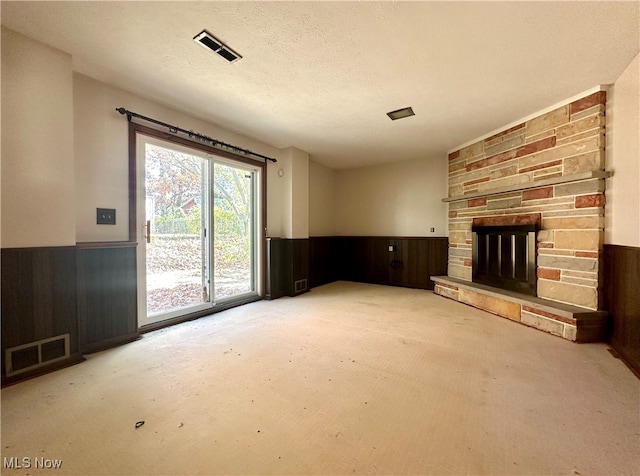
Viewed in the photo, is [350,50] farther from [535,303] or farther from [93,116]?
[535,303]

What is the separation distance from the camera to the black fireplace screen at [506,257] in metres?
3.14

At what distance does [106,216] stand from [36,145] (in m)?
0.73

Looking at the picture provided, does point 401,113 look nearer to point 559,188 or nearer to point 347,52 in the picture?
point 347,52

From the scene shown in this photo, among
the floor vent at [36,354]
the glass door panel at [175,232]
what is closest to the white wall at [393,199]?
the glass door panel at [175,232]

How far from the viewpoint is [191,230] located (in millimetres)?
3246

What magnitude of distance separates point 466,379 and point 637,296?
5.19 feet

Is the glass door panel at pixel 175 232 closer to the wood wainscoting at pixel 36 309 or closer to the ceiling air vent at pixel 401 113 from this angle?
the wood wainscoting at pixel 36 309

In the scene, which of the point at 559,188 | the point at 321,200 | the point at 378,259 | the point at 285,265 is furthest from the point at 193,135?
the point at 559,188

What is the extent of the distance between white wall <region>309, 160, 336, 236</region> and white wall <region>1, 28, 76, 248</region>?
3.81 m

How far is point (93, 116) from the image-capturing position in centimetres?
238

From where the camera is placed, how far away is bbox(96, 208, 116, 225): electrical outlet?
95.5 inches

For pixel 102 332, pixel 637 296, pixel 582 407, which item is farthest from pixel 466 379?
pixel 102 332

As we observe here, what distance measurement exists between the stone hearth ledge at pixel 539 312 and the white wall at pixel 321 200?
2841 millimetres

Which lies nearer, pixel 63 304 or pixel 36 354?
pixel 36 354
